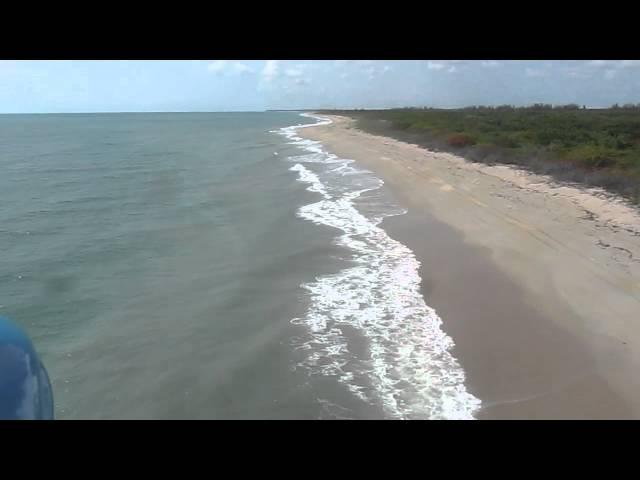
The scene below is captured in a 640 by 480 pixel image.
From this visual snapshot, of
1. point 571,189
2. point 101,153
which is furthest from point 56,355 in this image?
point 101,153

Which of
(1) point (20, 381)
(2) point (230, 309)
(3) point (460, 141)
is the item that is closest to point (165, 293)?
(2) point (230, 309)

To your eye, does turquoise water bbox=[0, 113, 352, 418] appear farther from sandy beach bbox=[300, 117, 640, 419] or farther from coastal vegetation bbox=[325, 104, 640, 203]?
coastal vegetation bbox=[325, 104, 640, 203]

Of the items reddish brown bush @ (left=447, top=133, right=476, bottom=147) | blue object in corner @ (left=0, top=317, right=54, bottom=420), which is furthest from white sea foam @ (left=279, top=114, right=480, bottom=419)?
reddish brown bush @ (left=447, top=133, right=476, bottom=147)

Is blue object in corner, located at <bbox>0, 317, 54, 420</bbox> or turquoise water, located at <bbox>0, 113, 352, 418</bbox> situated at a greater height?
blue object in corner, located at <bbox>0, 317, 54, 420</bbox>
